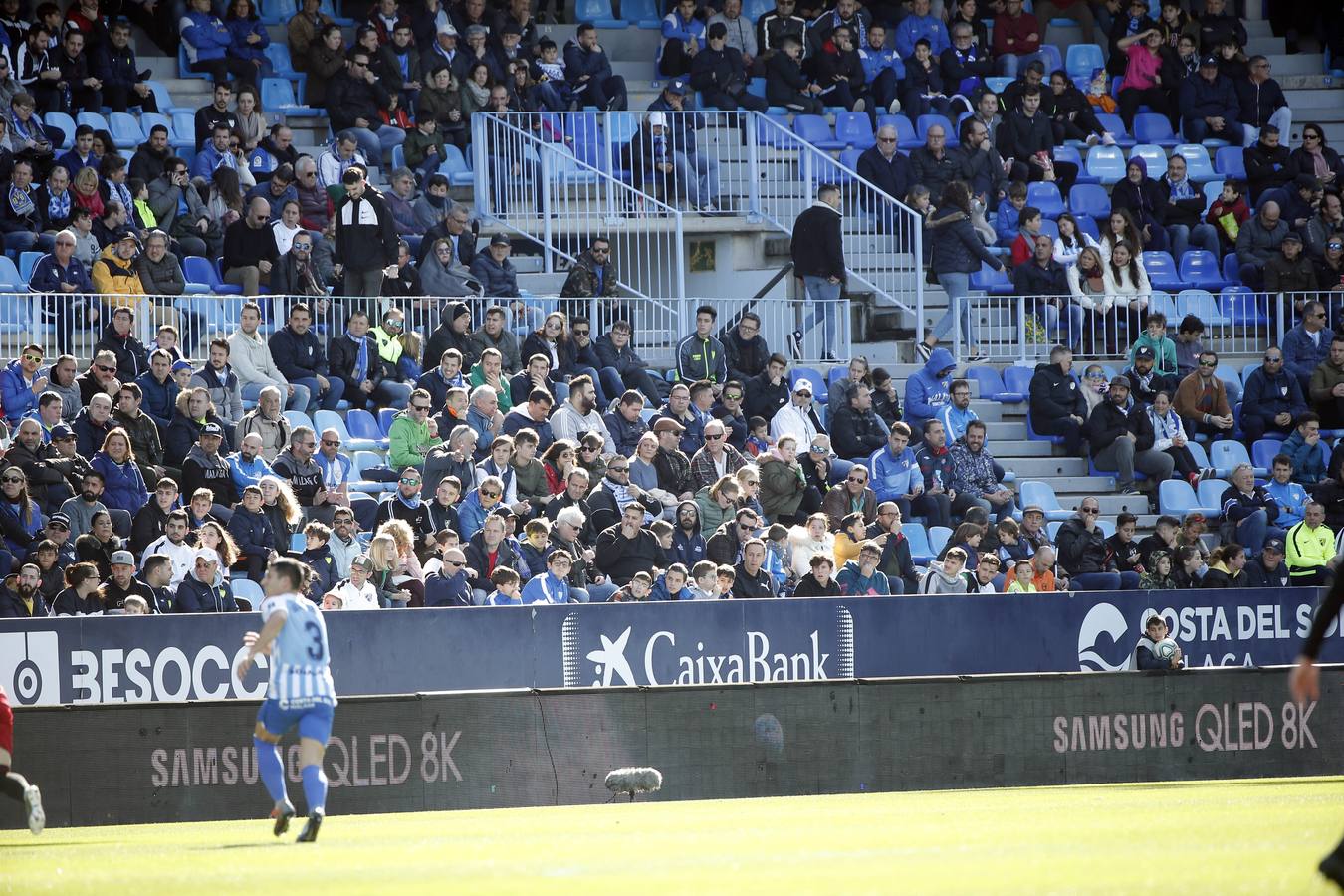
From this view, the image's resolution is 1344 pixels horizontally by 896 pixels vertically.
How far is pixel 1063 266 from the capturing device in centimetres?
2481

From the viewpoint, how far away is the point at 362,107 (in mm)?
23688

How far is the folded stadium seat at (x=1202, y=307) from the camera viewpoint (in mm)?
25328

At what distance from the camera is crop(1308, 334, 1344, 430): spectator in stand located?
23891 mm

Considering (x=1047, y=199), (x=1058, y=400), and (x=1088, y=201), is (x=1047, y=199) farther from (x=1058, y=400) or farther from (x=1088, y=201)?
(x=1058, y=400)

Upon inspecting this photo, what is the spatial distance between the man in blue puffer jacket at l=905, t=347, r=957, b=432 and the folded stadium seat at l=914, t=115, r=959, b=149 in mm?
4869

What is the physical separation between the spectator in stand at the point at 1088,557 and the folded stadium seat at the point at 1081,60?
1048 centimetres

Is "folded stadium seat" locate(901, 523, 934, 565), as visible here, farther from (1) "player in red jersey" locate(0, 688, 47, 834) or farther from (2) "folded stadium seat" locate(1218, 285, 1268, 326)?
(1) "player in red jersey" locate(0, 688, 47, 834)

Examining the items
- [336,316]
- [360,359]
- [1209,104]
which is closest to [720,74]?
[1209,104]

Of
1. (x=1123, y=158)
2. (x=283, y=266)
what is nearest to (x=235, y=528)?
(x=283, y=266)

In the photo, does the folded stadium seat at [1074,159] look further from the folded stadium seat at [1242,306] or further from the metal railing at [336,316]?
the metal railing at [336,316]

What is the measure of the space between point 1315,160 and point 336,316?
44.7ft

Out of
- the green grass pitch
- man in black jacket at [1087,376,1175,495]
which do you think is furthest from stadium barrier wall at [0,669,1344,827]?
man in black jacket at [1087,376,1175,495]

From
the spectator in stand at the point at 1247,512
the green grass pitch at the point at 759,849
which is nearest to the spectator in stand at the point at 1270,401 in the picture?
the spectator in stand at the point at 1247,512

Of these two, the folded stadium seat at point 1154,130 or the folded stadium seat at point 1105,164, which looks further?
the folded stadium seat at point 1154,130
